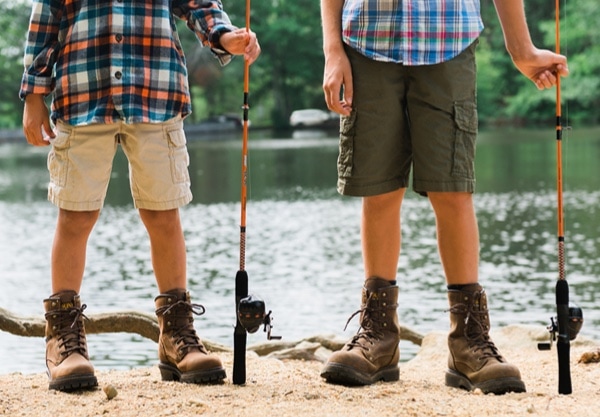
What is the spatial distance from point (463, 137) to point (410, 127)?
0.15 metres

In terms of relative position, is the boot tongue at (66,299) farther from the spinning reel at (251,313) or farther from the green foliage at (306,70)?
the green foliage at (306,70)

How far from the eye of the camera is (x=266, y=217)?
40.4 ft

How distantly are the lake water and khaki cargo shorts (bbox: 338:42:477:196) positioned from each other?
1.84 metres

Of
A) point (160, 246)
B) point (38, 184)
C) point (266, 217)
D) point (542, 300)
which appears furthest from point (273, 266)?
point (38, 184)

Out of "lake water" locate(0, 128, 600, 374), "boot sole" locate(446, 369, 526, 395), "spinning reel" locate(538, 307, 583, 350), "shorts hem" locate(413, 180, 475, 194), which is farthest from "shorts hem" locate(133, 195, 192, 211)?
"lake water" locate(0, 128, 600, 374)

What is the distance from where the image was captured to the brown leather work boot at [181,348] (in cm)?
306

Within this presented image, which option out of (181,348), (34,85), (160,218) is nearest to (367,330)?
(181,348)

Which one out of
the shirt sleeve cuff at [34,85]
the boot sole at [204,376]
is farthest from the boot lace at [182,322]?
the shirt sleeve cuff at [34,85]

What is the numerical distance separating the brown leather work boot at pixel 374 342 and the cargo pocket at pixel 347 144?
13.2 inches

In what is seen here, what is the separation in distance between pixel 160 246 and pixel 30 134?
495 mm

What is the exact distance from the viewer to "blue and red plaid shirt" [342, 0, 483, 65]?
305cm

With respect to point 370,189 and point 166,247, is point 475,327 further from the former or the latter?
point 166,247

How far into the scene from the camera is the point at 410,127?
3096 mm

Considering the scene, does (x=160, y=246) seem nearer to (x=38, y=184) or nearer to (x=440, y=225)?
(x=440, y=225)
